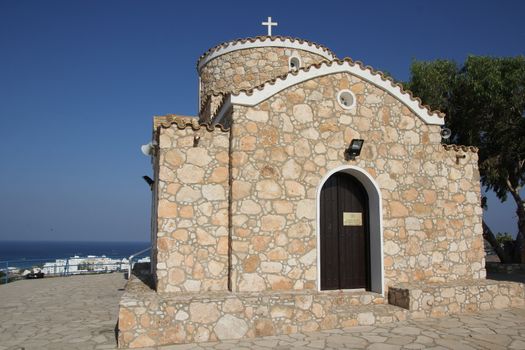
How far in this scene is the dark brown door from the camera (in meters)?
8.88

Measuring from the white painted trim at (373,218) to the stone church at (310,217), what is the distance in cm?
3

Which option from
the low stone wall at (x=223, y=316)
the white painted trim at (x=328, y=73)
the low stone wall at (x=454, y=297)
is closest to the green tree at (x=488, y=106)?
the white painted trim at (x=328, y=73)

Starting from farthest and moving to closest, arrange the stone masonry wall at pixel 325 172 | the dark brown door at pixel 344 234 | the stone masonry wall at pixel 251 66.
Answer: the stone masonry wall at pixel 251 66 < the dark brown door at pixel 344 234 < the stone masonry wall at pixel 325 172

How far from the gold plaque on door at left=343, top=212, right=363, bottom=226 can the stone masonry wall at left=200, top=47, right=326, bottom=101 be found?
16.6 feet

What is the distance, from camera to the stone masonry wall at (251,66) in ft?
40.3

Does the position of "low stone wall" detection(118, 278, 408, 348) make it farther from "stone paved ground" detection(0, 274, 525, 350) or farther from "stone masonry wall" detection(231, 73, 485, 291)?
"stone masonry wall" detection(231, 73, 485, 291)

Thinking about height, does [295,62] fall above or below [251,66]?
above

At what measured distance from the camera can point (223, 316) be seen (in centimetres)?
689

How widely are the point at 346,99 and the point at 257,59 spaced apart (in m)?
4.14

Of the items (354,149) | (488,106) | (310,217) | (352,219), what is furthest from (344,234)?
(488,106)

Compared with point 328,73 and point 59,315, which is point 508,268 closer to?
point 328,73

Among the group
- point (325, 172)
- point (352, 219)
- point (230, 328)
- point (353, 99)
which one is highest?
point (353, 99)

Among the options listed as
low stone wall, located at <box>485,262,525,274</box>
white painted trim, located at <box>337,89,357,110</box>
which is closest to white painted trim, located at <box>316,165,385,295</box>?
white painted trim, located at <box>337,89,357,110</box>

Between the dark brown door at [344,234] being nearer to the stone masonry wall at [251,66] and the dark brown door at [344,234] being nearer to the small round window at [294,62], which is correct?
the stone masonry wall at [251,66]
